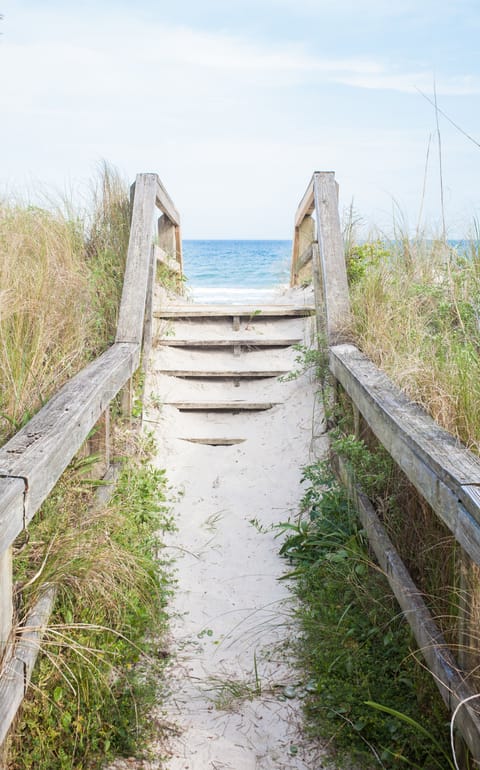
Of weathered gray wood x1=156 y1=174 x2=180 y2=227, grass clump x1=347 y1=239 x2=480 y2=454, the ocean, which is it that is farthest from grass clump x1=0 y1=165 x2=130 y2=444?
the ocean

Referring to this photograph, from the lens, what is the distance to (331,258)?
4.94 metres

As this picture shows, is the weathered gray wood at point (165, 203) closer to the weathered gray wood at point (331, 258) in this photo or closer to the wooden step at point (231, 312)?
the wooden step at point (231, 312)

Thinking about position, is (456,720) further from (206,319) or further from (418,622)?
(206,319)

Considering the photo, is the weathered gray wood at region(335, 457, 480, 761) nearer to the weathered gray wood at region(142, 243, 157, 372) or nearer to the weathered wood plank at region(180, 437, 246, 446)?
the weathered wood plank at region(180, 437, 246, 446)

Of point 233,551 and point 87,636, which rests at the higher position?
point 87,636

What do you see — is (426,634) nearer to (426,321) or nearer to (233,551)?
(233,551)

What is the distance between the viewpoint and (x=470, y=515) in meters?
1.76

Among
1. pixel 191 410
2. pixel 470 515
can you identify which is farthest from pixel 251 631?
pixel 191 410

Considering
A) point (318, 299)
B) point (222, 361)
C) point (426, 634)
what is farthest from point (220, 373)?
point (426, 634)

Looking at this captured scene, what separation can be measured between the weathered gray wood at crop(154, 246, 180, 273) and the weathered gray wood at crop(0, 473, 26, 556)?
380 cm

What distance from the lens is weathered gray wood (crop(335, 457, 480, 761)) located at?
181 centimetres

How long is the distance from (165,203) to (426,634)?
5.16 metres

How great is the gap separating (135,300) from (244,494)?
61.7 inches

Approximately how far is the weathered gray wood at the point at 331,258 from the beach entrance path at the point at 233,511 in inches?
21.5
